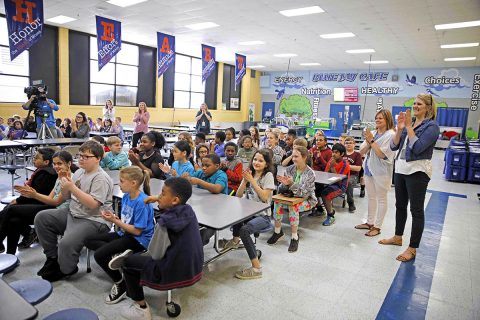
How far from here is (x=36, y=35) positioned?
714 cm

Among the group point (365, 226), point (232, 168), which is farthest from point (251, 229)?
point (365, 226)

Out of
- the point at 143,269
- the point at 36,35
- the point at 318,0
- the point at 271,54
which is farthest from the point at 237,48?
the point at 143,269

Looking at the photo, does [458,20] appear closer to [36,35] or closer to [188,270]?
[188,270]

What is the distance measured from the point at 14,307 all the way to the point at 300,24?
9.13 metres

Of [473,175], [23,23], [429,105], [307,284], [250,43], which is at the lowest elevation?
[307,284]

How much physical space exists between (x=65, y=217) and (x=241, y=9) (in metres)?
6.61

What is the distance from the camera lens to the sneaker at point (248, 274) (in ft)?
9.48

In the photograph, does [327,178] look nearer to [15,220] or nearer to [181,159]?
[181,159]

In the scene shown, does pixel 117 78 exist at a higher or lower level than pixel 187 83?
lower

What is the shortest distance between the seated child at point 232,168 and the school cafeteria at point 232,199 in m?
Result: 0.02

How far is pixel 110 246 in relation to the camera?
7.84 feet

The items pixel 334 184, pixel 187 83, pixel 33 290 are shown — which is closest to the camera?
pixel 33 290

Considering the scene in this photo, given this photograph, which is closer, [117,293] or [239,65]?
[117,293]

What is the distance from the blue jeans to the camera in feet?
9.68
